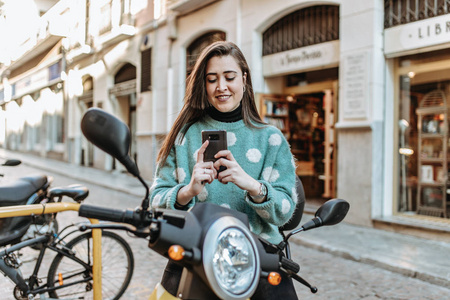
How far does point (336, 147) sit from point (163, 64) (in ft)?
23.5

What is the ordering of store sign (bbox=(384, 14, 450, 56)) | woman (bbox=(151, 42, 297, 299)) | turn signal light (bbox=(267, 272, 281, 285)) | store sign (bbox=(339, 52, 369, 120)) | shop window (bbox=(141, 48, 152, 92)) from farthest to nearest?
shop window (bbox=(141, 48, 152, 92)) < store sign (bbox=(339, 52, 369, 120)) < store sign (bbox=(384, 14, 450, 56)) < woman (bbox=(151, 42, 297, 299)) < turn signal light (bbox=(267, 272, 281, 285))

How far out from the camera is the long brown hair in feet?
6.13

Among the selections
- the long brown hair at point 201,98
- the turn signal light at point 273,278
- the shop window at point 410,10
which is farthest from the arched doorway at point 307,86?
the turn signal light at point 273,278

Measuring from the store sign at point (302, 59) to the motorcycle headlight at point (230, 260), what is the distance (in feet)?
23.8

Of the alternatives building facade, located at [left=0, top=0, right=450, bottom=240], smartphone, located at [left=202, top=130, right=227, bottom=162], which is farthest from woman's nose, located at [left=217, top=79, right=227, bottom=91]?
building facade, located at [left=0, top=0, right=450, bottom=240]

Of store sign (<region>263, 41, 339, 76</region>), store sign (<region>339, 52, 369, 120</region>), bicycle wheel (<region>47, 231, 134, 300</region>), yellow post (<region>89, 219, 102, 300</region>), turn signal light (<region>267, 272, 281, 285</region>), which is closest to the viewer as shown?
turn signal light (<region>267, 272, 281, 285</region>)

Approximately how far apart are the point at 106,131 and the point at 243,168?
779mm

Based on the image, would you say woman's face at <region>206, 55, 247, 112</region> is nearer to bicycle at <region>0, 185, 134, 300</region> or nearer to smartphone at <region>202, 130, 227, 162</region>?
smartphone at <region>202, 130, 227, 162</region>

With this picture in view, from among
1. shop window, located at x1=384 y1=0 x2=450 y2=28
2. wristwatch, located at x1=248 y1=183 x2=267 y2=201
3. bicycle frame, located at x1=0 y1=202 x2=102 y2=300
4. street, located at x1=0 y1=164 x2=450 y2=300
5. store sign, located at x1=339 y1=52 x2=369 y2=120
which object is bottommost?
street, located at x1=0 y1=164 x2=450 y2=300

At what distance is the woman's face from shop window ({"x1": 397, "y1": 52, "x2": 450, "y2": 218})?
6.10m

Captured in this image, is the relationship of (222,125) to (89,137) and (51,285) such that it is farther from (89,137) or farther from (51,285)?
(51,285)

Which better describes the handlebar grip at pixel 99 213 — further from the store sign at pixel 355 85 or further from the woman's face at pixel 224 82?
the store sign at pixel 355 85

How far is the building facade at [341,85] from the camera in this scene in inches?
277

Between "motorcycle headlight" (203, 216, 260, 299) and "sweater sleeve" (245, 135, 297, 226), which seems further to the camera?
"sweater sleeve" (245, 135, 297, 226)
